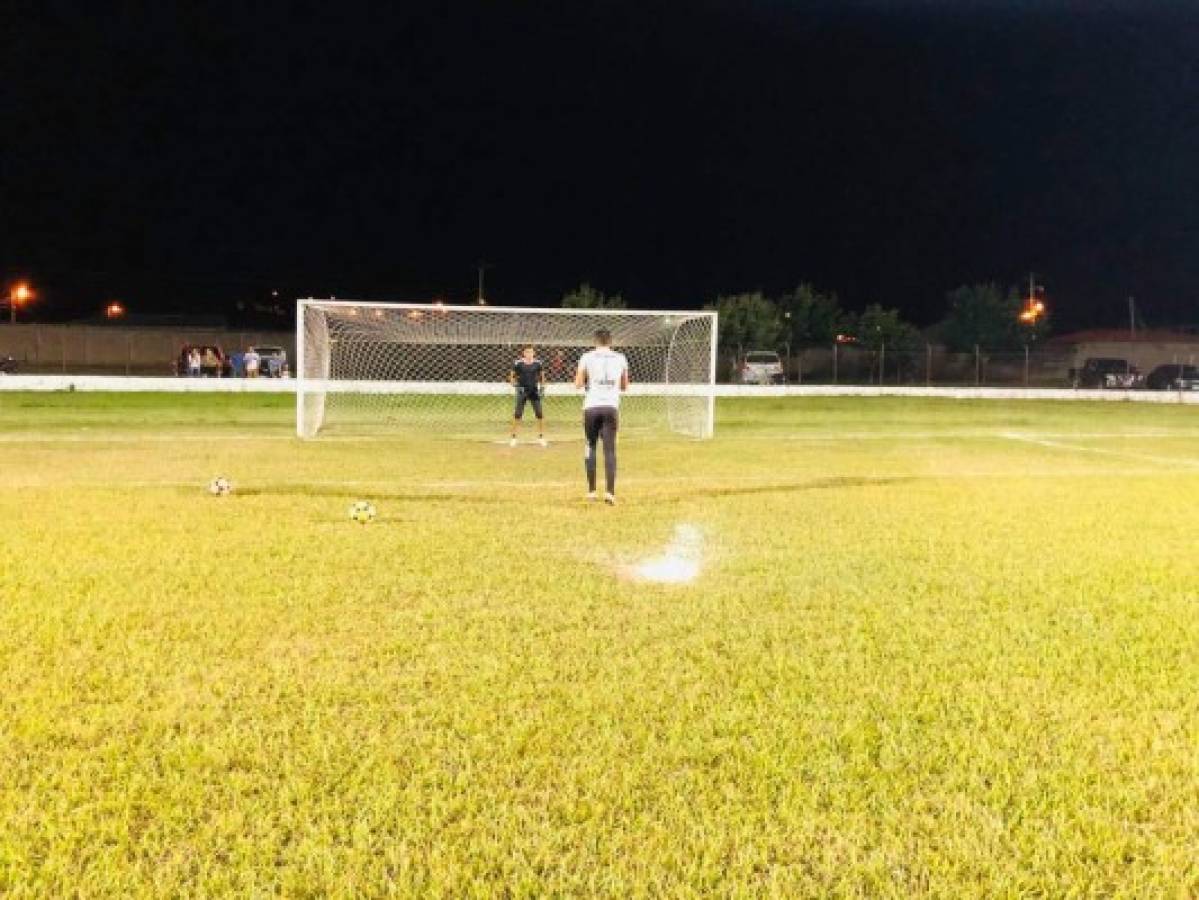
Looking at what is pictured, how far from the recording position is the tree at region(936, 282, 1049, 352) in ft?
237

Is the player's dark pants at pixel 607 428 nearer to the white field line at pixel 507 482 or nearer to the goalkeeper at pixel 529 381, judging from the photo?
the white field line at pixel 507 482

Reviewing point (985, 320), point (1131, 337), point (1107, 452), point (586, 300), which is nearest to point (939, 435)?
point (1107, 452)

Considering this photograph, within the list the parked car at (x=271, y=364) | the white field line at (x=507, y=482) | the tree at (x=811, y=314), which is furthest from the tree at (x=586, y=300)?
the white field line at (x=507, y=482)

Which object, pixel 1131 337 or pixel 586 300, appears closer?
pixel 586 300

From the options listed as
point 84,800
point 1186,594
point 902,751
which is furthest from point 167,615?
point 1186,594

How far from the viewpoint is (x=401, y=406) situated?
33031 mm

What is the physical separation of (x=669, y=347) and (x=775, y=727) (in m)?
26.8

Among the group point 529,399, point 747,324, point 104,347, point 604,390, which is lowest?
point 529,399

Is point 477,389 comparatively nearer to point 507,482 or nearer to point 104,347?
point 507,482

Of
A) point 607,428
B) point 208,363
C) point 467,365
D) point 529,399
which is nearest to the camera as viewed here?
point 607,428

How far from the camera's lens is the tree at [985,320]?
2844 inches

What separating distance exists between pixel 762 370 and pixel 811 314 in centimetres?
2257

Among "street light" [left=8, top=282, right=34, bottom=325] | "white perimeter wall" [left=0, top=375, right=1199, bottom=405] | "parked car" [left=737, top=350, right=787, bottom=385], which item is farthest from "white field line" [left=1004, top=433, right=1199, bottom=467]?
"street light" [left=8, top=282, right=34, bottom=325]

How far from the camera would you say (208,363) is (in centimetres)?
4894
